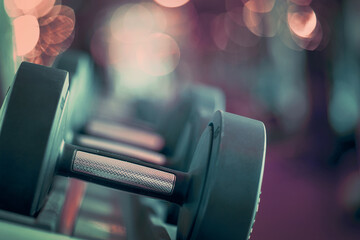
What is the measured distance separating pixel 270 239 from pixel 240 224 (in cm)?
128

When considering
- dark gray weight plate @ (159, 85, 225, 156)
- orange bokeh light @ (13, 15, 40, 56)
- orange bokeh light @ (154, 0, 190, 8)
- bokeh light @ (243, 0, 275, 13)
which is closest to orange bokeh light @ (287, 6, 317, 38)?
bokeh light @ (243, 0, 275, 13)

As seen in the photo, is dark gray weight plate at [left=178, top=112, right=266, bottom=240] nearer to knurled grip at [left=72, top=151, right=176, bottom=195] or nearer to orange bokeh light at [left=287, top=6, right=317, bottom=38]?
knurled grip at [left=72, top=151, right=176, bottom=195]

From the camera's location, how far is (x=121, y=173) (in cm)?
86

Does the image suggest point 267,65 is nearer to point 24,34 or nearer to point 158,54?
point 158,54

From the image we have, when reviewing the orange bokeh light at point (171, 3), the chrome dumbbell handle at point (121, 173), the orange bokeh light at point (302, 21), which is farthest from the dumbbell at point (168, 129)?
the orange bokeh light at point (171, 3)

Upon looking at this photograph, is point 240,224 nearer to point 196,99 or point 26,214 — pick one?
point 26,214

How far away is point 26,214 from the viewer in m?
0.75

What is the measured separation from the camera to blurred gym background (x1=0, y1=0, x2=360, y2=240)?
8.45 feet

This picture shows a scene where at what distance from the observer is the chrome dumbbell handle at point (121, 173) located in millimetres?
855

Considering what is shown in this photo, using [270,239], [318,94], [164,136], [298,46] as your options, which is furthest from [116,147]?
[298,46]

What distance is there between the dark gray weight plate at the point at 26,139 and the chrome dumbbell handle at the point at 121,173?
11 cm

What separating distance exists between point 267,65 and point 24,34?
18.3 feet

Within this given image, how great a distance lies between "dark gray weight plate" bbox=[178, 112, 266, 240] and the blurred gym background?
0.76m

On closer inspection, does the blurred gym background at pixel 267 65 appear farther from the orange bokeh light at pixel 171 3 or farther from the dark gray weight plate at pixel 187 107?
the dark gray weight plate at pixel 187 107
